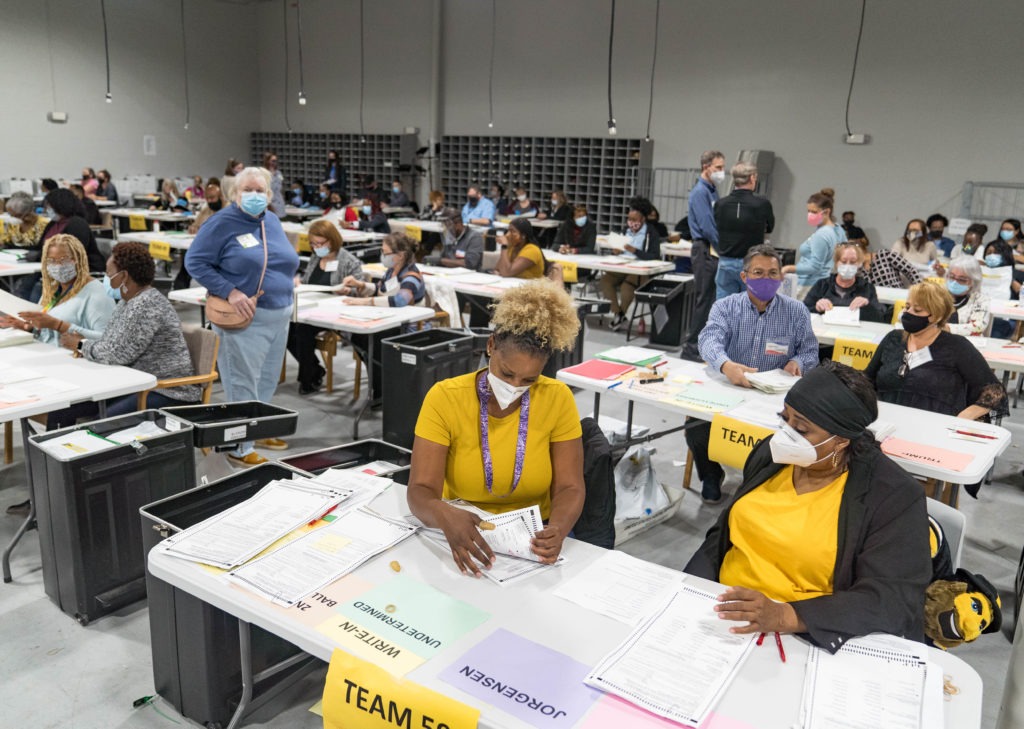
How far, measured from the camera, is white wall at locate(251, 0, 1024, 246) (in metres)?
9.68

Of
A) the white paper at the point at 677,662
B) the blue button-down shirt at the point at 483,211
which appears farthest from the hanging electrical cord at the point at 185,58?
the white paper at the point at 677,662

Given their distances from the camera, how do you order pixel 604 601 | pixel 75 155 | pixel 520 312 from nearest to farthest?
pixel 604 601 < pixel 520 312 < pixel 75 155

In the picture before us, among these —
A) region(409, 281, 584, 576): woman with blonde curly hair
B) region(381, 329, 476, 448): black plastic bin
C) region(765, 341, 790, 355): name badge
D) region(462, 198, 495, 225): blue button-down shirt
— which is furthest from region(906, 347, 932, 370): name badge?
region(462, 198, 495, 225): blue button-down shirt

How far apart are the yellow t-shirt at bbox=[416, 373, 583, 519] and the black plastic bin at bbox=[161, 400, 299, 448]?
4.23 ft

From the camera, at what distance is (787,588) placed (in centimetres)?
192

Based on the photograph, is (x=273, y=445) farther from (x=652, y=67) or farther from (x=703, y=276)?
(x=652, y=67)

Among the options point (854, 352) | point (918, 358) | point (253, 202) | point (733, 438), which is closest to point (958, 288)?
point (854, 352)

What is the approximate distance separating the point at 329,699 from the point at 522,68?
13.5m

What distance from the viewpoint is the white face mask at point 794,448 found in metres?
1.91

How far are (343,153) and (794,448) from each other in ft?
52.0

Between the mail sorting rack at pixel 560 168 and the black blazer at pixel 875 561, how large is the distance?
11.1 m

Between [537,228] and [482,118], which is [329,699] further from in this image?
[482,118]

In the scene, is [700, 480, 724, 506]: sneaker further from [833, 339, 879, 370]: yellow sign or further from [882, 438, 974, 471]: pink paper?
[882, 438, 974, 471]: pink paper

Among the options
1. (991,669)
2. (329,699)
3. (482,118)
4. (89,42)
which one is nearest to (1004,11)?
(482,118)
